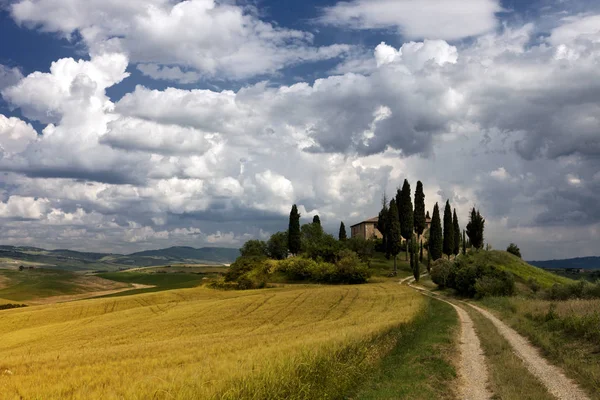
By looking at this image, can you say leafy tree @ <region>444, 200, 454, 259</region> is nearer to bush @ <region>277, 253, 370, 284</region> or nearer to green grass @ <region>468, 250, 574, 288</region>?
green grass @ <region>468, 250, 574, 288</region>

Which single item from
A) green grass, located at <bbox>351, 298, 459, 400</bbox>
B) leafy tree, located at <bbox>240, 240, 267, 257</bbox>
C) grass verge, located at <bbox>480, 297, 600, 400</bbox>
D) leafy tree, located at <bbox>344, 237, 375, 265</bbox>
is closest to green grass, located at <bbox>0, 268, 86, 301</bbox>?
leafy tree, located at <bbox>240, 240, 267, 257</bbox>

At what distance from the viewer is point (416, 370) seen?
704 inches

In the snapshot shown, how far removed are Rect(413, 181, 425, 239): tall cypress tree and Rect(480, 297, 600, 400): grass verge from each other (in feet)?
266

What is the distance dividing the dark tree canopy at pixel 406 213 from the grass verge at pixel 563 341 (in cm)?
7616

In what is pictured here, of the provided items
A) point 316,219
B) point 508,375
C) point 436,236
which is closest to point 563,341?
point 508,375

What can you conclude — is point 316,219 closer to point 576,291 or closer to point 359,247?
point 359,247

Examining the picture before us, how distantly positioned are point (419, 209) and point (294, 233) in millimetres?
32572

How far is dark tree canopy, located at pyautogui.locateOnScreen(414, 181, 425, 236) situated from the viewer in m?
119

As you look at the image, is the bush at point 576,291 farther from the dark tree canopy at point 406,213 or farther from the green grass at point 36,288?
the green grass at point 36,288

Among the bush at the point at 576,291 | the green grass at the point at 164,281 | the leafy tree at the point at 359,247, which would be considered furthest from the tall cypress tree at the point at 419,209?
the bush at the point at 576,291

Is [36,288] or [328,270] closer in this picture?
[328,270]

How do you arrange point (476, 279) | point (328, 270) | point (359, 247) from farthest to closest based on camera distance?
point (359, 247) < point (328, 270) < point (476, 279)

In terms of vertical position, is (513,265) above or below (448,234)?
below

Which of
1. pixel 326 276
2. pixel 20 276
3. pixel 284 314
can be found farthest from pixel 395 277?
pixel 20 276
